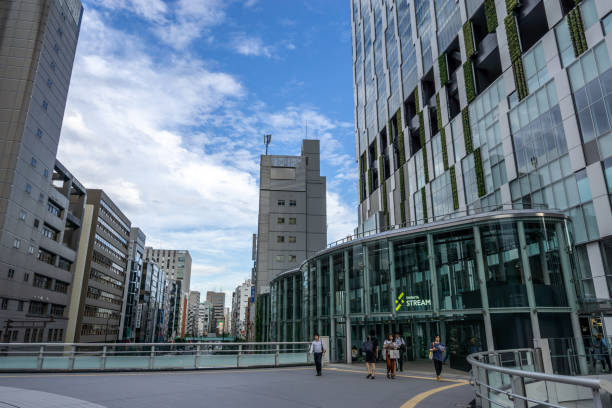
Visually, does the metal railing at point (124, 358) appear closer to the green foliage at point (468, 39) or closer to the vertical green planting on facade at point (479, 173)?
the vertical green planting on facade at point (479, 173)

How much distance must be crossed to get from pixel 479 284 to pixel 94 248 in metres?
76.6

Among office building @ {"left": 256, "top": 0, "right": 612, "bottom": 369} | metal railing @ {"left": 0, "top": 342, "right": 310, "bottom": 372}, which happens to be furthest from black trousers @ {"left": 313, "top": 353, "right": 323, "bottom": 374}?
office building @ {"left": 256, "top": 0, "right": 612, "bottom": 369}

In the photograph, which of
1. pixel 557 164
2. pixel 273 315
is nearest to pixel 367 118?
pixel 273 315

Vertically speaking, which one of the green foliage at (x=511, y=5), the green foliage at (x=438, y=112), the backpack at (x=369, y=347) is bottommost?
the backpack at (x=369, y=347)

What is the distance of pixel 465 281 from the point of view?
63.5 feet

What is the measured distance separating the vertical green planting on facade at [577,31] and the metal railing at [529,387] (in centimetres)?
2329

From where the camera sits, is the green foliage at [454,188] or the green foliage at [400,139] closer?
the green foliage at [454,188]

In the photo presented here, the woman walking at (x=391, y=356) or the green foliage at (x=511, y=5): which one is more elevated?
the green foliage at (x=511, y=5)

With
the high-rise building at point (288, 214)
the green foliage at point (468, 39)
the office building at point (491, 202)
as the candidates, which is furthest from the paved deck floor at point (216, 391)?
the high-rise building at point (288, 214)

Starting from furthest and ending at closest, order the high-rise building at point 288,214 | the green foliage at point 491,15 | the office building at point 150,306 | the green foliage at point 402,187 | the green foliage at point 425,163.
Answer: the office building at point 150,306
the high-rise building at point 288,214
the green foliage at point 402,187
the green foliage at point 425,163
the green foliage at point 491,15

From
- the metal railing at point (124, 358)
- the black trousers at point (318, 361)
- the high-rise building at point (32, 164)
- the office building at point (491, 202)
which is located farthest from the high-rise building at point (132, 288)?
the black trousers at point (318, 361)

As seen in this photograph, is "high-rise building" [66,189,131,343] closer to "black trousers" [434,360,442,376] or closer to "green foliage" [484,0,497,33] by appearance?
"black trousers" [434,360,442,376]

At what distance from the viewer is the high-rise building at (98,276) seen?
7361cm

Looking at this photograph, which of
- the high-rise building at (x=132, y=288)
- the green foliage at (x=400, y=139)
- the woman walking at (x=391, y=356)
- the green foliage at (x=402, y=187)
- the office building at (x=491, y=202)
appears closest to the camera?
the woman walking at (x=391, y=356)
